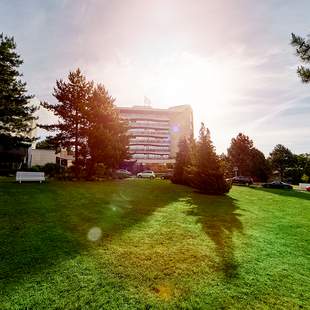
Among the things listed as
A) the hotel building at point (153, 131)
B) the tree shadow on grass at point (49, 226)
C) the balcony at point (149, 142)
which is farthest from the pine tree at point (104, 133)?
the balcony at point (149, 142)

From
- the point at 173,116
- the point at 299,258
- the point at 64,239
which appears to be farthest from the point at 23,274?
the point at 173,116

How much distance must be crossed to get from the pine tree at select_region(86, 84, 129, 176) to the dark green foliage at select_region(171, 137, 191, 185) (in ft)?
21.8

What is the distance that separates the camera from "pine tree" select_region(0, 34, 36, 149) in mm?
27109

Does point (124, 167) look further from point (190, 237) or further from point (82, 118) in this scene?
point (190, 237)

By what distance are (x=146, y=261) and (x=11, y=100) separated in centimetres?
2667

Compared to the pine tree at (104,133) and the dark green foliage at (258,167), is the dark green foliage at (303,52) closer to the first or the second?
the pine tree at (104,133)

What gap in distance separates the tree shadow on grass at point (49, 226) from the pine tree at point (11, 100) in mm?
14109

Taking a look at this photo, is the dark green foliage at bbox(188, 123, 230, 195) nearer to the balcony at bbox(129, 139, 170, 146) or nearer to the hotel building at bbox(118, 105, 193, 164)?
the hotel building at bbox(118, 105, 193, 164)

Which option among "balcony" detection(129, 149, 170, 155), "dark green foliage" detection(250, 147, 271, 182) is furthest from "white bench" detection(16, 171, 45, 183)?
"balcony" detection(129, 149, 170, 155)

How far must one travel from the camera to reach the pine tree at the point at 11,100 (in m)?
27.1

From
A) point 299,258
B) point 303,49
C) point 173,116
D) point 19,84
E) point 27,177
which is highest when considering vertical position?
point 173,116

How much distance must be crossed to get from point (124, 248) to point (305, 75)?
372 inches

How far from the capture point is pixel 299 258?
806cm

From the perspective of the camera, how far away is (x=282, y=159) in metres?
85.5
